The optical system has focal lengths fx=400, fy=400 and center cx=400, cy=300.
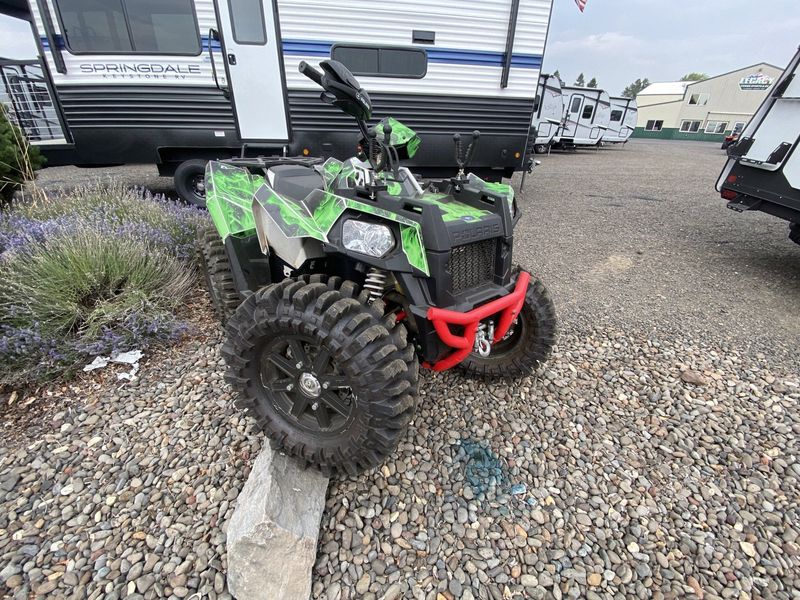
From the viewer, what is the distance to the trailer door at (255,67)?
538 cm

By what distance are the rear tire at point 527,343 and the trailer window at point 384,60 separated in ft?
16.1

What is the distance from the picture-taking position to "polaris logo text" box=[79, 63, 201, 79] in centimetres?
540

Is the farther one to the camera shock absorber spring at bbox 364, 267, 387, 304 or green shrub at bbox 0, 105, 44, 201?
green shrub at bbox 0, 105, 44, 201

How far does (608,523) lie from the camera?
1947mm

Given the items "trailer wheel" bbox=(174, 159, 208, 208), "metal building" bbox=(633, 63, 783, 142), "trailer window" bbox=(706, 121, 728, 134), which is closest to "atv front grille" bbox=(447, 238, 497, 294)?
"trailer wheel" bbox=(174, 159, 208, 208)

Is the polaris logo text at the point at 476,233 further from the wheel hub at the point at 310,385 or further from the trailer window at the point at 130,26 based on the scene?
the trailer window at the point at 130,26

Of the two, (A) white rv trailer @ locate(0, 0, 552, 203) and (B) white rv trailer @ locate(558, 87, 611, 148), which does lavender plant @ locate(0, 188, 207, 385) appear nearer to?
(A) white rv trailer @ locate(0, 0, 552, 203)

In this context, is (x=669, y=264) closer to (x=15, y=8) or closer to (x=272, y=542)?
(x=272, y=542)

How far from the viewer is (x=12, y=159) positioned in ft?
14.7

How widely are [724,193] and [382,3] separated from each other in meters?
5.37

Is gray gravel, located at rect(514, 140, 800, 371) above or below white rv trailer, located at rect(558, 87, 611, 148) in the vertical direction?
below

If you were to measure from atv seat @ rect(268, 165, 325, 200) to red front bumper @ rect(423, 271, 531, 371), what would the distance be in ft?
3.34

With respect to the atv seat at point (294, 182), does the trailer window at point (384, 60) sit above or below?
above

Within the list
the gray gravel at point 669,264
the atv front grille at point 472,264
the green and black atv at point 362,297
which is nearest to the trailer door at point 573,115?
the gray gravel at point 669,264
